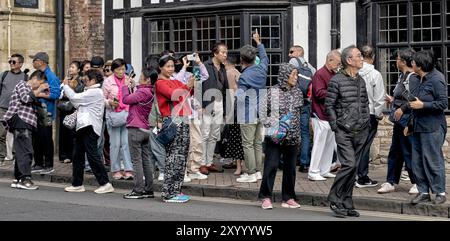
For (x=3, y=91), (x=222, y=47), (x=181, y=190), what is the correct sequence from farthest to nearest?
(x=3, y=91)
(x=222, y=47)
(x=181, y=190)

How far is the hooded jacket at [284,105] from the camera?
10.4 m

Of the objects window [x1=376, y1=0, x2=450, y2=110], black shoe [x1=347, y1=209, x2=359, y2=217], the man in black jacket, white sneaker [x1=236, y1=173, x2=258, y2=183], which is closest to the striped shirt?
white sneaker [x1=236, y1=173, x2=258, y2=183]

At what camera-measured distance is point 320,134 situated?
12297 millimetres

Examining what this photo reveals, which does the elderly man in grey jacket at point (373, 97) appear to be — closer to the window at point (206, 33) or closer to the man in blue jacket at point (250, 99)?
the man in blue jacket at point (250, 99)

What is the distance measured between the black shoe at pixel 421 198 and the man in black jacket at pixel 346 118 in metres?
0.80

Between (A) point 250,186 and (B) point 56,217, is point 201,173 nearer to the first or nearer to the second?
(A) point 250,186

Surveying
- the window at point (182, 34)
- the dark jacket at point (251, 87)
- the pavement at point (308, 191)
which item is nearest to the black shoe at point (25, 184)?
the pavement at point (308, 191)

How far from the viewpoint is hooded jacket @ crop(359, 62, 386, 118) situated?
11344 millimetres

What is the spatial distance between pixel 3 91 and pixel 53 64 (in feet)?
13.7

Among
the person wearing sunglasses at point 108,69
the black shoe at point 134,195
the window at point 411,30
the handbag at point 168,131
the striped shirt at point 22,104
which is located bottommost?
the black shoe at point 134,195

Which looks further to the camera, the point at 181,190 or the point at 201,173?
the point at 201,173

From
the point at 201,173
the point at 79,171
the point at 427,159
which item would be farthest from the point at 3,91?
the point at 427,159

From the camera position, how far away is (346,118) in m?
9.81

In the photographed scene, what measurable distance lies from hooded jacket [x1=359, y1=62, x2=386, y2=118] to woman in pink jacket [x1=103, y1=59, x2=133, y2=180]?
12.7 feet
